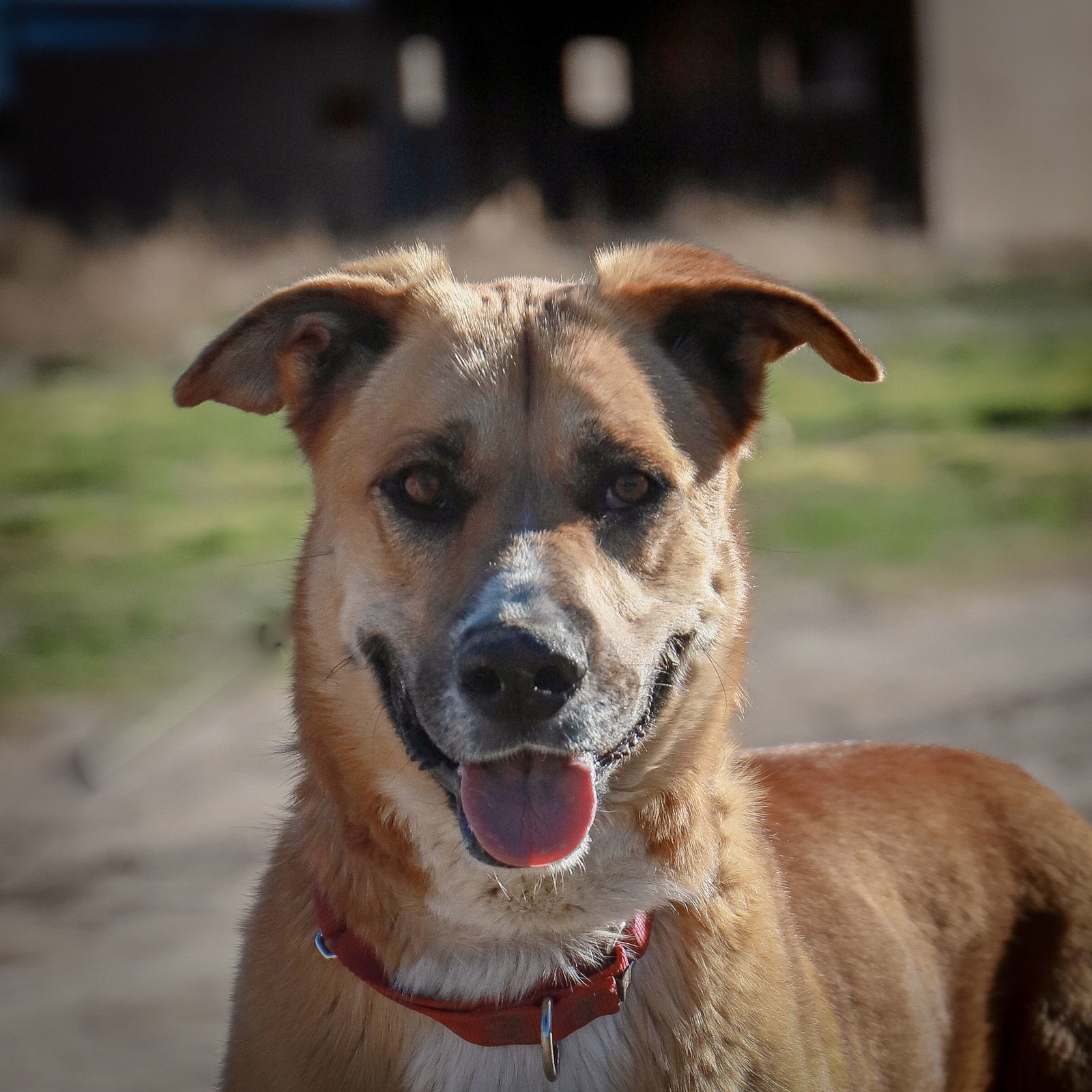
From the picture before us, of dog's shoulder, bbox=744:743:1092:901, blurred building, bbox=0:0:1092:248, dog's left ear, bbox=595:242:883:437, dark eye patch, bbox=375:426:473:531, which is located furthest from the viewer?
blurred building, bbox=0:0:1092:248

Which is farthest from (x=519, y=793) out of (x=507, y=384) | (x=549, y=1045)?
(x=507, y=384)

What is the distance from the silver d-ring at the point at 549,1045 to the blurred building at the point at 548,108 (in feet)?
41.0

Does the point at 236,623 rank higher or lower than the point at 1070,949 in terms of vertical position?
lower

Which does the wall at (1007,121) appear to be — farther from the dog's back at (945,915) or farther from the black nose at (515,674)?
→ the black nose at (515,674)

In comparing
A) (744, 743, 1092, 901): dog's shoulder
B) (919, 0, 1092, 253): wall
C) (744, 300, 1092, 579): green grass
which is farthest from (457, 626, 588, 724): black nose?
(919, 0, 1092, 253): wall

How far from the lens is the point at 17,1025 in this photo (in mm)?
3418

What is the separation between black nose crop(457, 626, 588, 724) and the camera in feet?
7.05

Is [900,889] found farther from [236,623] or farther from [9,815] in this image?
[236,623]

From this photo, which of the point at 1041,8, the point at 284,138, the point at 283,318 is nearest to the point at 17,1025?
the point at 283,318

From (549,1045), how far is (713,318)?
1478 millimetres

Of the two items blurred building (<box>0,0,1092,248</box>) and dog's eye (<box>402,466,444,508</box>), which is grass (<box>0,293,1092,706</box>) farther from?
blurred building (<box>0,0,1092,248</box>)

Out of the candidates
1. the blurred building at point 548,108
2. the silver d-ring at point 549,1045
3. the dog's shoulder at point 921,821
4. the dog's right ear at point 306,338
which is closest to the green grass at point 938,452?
the blurred building at point 548,108

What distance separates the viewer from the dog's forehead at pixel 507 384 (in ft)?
8.16

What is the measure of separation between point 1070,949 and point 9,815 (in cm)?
355
